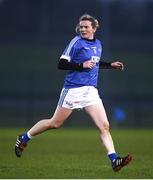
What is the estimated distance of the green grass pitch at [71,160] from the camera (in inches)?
559

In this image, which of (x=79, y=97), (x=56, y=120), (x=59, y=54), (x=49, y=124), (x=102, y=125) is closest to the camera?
(x=102, y=125)

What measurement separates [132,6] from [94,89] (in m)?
45.9

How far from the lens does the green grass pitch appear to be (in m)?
14.2

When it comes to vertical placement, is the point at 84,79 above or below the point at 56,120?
above

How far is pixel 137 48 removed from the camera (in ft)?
179

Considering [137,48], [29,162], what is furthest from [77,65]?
[137,48]

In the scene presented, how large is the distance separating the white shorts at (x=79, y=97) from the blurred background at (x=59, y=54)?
78.9ft

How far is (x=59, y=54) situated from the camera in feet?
169

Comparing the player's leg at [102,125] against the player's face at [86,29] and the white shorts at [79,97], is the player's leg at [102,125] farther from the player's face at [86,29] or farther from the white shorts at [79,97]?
the player's face at [86,29]

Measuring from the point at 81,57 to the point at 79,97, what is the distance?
60cm

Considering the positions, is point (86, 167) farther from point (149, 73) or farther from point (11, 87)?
point (149, 73)

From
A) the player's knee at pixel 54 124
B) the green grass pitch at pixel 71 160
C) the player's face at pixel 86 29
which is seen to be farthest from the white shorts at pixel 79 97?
the green grass pitch at pixel 71 160

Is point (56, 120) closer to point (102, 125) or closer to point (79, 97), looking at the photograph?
point (79, 97)

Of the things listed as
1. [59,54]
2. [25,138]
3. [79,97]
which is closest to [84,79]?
[79,97]
